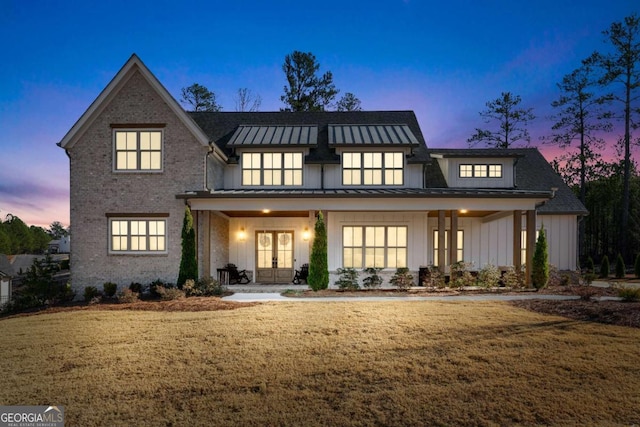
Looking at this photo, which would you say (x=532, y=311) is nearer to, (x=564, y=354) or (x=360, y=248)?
(x=564, y=354)

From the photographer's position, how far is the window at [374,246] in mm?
16938

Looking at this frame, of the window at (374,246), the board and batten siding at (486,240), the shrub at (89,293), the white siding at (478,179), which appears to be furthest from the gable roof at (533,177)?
the shrub at (89,293)

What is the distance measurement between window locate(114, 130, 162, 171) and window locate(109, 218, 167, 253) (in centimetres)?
222

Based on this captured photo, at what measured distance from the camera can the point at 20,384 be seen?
Result: 6.00 m

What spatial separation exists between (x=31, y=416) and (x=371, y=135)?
16.4 meters

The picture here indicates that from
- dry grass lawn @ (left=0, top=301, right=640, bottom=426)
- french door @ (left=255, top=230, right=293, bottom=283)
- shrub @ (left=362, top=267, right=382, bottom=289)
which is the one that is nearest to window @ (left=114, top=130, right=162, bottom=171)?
french door @ (left=255, top=230, right=293, bottom=283)

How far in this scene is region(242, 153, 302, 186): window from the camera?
57.9ft

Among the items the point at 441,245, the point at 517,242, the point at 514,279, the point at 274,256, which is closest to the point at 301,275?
the point at 274,256

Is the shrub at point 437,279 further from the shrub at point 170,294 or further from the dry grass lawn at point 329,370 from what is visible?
the shrub at point 170,294

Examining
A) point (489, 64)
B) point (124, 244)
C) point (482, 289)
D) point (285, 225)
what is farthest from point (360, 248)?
point (489, 64)

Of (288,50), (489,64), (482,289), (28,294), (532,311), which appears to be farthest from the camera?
(489,64)

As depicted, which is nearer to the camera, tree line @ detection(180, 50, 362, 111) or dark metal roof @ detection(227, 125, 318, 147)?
dark metal roof @ detection(227, 125, 318, 147)

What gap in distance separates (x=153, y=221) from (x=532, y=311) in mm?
13877

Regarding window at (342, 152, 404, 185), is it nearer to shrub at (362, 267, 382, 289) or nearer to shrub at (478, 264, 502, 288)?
shrub at (362, 267, 382, 289)
